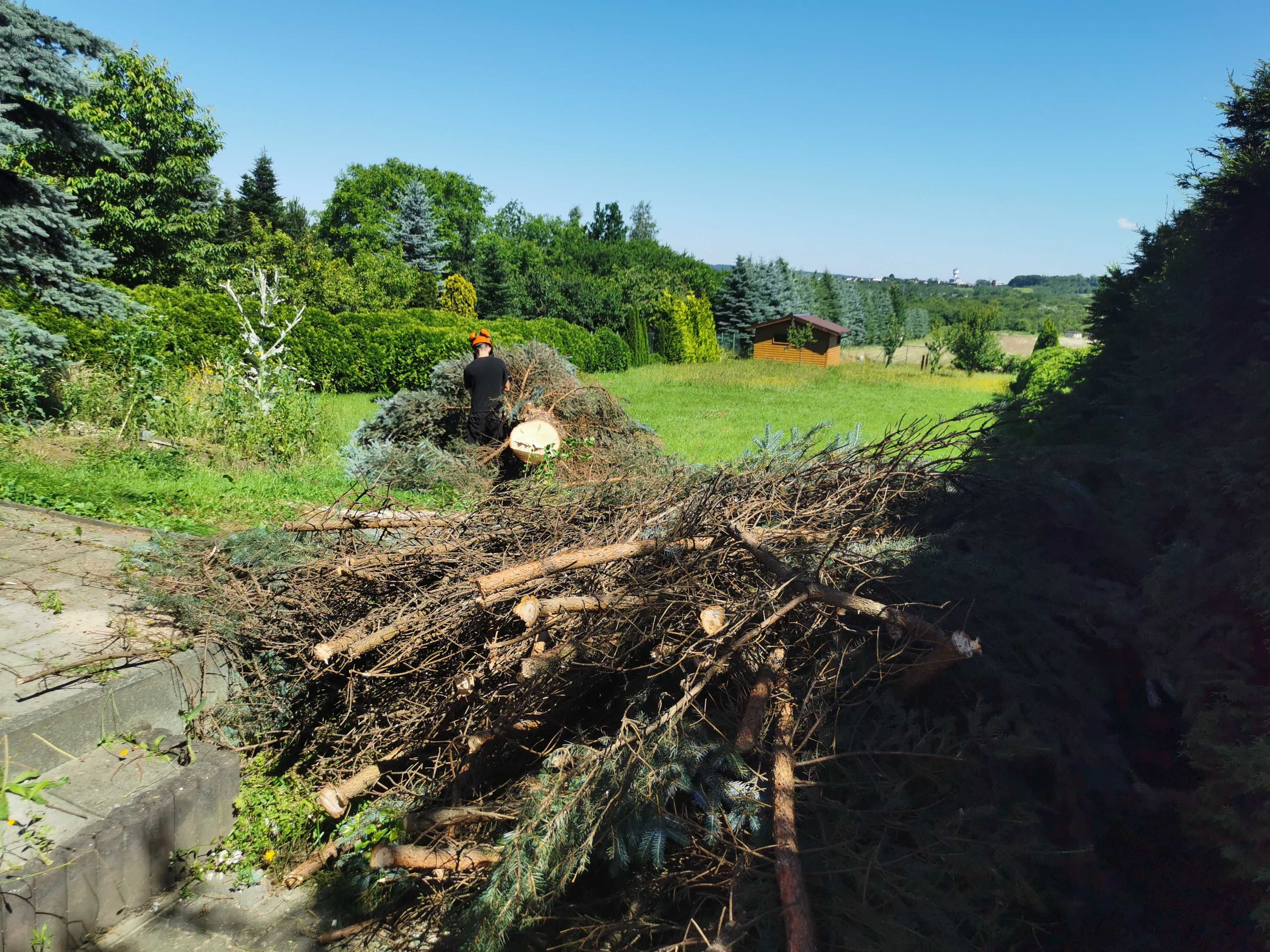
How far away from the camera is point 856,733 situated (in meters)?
2.68

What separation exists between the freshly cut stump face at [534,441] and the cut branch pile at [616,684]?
3.28 meters

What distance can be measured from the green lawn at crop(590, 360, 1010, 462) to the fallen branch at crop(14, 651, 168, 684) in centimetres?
663

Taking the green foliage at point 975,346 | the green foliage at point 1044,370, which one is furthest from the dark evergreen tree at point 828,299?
the green foliage at point 1044,370

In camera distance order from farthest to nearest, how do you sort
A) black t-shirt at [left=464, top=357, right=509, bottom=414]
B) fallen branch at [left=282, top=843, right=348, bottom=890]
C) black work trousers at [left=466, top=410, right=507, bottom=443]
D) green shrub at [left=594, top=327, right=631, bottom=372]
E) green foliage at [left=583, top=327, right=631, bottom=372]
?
green shrub at [left=594, top=327, right=631, bottom=372] → green foliage at [left=583, top=327, right=631, bottom=372] → black work trousers at [left=466, top=410, right=507, bottom=443] → black t-shirt at [left=464, top=357, right=509, bottom=414] → fallen branch at [left=282, top=843, right=348, bottom=890]

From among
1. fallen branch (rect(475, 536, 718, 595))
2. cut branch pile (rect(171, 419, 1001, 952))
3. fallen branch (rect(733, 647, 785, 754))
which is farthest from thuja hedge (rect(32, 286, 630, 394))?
fallen branch (rect(733, 647, 785, 754))

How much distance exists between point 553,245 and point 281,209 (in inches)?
990

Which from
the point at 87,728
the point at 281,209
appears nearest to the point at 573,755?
the point at 87,728

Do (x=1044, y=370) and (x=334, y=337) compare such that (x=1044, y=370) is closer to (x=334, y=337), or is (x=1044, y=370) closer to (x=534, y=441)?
(x=534, y=441)

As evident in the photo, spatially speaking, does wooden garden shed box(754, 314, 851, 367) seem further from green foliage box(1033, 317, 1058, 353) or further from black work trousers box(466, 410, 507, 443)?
black work trousers box(466, 410, 507, 443)

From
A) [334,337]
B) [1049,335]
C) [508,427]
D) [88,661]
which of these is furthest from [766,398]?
[88,661]

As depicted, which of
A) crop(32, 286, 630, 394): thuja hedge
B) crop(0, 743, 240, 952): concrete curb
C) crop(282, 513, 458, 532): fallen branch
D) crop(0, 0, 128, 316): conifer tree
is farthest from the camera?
crop(32, 286, 630, 394): thuja hedge

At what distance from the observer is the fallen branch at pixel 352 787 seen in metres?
3.07

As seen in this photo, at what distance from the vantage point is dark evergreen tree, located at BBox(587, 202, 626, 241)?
66.0 meters

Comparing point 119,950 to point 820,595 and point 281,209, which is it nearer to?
point 820,595
